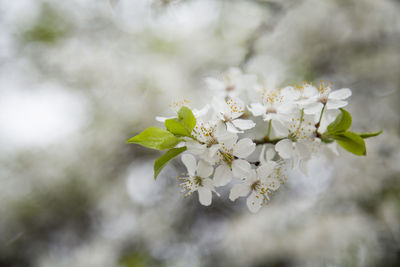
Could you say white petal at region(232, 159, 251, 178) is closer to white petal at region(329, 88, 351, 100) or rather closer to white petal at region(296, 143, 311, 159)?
white petal at region(296, 143, 311, 159)

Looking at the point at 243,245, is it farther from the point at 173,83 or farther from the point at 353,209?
the point at 173,83

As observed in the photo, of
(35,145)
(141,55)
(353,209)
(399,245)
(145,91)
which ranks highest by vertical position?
(141,55)

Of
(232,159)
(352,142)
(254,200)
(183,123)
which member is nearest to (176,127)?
(183,123)

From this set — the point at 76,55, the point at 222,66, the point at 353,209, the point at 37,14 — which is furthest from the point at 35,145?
the point at 353,209

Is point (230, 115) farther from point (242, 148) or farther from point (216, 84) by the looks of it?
point (216, 84)

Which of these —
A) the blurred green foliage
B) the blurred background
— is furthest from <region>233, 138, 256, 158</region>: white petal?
the blurred green foliage

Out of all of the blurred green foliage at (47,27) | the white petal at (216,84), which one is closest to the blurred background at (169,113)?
the blurred green foliage at (47,27)
